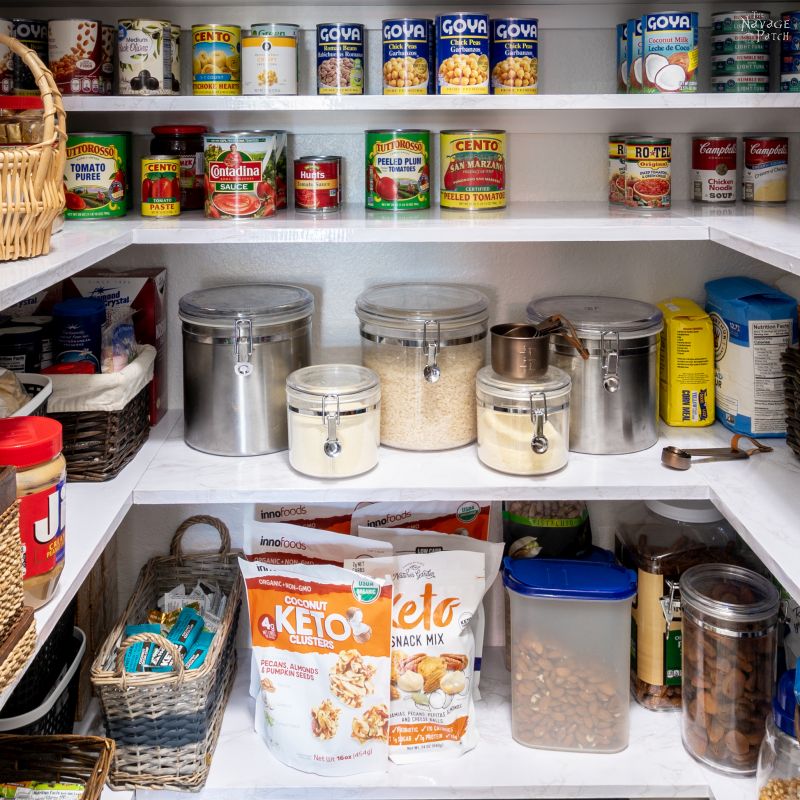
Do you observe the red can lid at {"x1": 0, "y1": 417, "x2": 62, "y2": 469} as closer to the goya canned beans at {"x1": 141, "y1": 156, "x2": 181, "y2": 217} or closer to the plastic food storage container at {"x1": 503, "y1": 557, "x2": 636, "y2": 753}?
the goya canned beans at {"x1": 141, "y1": 156, "x2": 181, "y2": 217}

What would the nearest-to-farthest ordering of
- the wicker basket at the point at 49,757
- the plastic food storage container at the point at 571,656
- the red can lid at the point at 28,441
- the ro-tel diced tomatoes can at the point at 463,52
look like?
1. the red can lid at the point at 28,441
2. the wicker basket at the point at 49,757
3. the ro-tel diced tomatoes can at the point at 463,52
4. the plastic food storage container at the point at 571,656

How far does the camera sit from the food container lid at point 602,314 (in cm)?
167

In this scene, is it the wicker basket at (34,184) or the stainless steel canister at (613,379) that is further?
the stainless steel canister at (613,379)

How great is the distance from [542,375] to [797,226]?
44 cm

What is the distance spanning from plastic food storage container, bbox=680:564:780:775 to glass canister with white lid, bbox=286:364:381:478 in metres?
0.59

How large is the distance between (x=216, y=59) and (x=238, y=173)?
0.18 metres

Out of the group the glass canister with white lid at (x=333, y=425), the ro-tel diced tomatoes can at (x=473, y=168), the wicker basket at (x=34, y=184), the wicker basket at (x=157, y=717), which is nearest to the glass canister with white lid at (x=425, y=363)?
the glass canister with white lid at (x=333, y=425)

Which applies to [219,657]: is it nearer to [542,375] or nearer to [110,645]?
[110,645]

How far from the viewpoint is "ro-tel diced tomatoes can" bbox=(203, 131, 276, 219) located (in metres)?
1.64

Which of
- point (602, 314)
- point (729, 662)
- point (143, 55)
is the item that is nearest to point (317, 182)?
point (143, 55)

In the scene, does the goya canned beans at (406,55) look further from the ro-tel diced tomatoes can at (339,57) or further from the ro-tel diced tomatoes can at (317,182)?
the ro-tel diced tomatoes can at (317,182)

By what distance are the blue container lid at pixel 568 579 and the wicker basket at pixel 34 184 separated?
0.95 meters

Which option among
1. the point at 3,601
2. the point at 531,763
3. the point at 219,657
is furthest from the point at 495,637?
the point at 3,601

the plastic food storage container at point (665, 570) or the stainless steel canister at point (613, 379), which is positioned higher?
the stainless steel canister at point (613, 379)
